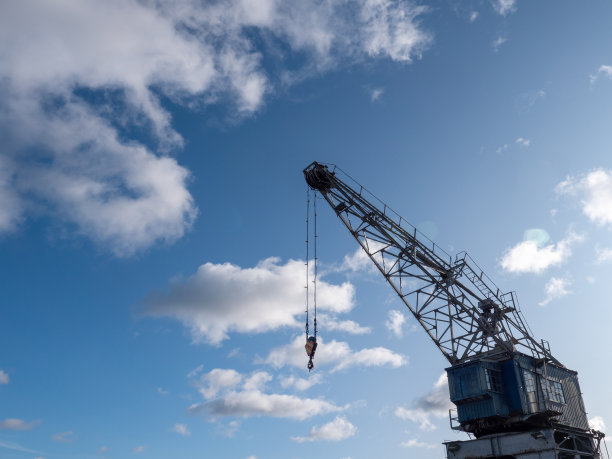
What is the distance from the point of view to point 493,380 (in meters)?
32.3

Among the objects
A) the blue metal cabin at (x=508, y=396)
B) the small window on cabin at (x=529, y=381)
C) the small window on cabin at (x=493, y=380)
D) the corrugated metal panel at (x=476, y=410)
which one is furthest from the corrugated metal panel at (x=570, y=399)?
the corrugated metal panel at (x=476, y=410)

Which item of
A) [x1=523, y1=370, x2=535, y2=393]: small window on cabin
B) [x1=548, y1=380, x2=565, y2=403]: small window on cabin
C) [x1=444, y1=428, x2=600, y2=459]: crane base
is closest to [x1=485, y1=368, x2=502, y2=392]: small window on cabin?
[x1=523, y1=370, x2=535, y2=393]: small window on cabin

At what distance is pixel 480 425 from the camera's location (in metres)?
31.8

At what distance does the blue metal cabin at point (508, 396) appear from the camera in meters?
31.5

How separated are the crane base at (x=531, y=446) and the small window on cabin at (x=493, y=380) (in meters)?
2.74

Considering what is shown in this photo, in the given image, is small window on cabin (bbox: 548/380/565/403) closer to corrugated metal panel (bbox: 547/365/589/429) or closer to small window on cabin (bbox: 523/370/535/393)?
corrugated metal panel (bbox: 547/365/589/429)

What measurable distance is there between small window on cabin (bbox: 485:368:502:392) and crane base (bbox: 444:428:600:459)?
8.97ft

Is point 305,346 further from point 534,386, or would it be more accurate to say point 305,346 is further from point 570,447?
point 570,447

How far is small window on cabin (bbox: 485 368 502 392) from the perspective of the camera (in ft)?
105

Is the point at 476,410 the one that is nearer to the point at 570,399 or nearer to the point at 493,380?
the point at 493,380

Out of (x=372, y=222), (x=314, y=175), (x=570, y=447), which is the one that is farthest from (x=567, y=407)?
(x=314, y=175)

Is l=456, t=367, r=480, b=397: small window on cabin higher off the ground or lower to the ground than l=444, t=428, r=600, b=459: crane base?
Result: higher

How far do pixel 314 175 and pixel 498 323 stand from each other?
17.1 meters

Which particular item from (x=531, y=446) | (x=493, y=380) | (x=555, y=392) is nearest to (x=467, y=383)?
(x=493, y=380)
